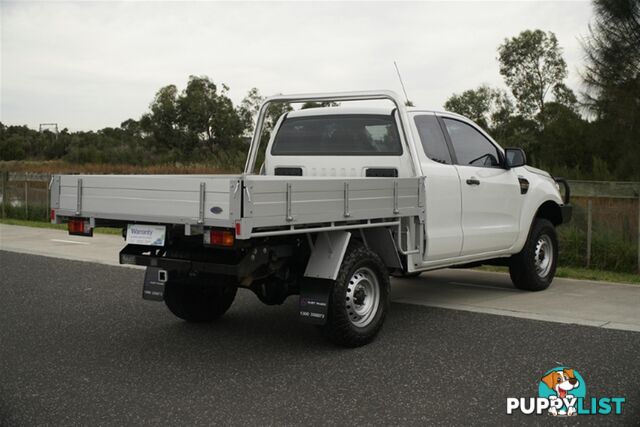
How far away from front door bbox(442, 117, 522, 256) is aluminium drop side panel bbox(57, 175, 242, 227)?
3027 millimetres

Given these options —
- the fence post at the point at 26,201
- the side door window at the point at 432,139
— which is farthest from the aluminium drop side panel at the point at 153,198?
the fence post at the point at 26,201

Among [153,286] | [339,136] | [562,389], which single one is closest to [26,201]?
[339,136]

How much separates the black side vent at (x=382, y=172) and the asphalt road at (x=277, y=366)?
145cm

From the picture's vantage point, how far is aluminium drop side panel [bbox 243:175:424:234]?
17.7 ft

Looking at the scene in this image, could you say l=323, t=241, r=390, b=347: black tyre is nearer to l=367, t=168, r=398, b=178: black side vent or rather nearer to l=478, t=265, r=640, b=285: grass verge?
l=367, t=168, r=398, b=178: black side vent

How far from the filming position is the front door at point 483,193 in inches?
311

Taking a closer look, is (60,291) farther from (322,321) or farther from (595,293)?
(595,293)

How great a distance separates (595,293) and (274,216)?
5124mm

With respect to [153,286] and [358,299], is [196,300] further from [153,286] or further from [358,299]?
[358,299]

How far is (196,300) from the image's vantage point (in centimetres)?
727

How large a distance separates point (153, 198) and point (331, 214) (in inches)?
54.3

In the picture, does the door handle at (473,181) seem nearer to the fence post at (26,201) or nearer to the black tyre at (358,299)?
the black tyre at (358,299)

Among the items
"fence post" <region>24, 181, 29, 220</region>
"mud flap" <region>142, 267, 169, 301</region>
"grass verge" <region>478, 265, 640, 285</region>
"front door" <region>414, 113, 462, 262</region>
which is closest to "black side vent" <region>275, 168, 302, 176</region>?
"front door" <region>414, 113, 462, 262</region>

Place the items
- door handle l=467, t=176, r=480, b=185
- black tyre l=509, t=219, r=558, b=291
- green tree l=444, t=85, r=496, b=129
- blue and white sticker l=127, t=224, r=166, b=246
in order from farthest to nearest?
1. green tree l=444, t=85, r=496, b=129
2. black tyre l=509, t=219, r=558, b=291
3. door handle l=467, t=176, r=480, b=185
4. blue and white sticker l=127, t=224, r=166, b=246
